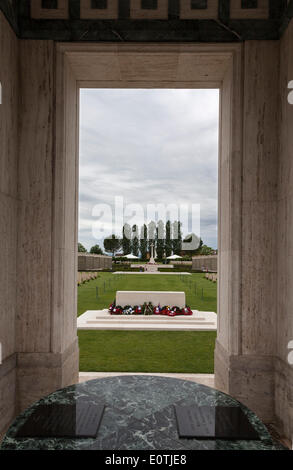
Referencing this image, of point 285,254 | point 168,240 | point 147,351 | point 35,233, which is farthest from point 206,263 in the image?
point 35,233

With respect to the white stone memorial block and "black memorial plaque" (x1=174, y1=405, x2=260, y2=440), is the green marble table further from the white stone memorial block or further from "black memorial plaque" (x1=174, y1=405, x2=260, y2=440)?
the white stone memorial block

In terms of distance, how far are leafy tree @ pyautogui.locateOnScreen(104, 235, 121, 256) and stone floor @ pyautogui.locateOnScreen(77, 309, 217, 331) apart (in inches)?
2728

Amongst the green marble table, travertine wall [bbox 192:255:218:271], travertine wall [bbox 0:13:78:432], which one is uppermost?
travertine wall [bbox 0:13:78:432]

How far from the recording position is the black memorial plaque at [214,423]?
250 cm

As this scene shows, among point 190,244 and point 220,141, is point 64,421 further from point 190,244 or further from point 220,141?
point 190,244

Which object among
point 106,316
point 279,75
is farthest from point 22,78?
point 106,316

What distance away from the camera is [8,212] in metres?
4.79

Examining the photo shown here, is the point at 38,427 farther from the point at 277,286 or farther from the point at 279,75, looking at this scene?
the point at 279,75

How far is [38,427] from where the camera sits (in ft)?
8.53

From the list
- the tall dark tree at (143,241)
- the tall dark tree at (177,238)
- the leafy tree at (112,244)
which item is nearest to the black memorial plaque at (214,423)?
the tall dark tree at (177,238)

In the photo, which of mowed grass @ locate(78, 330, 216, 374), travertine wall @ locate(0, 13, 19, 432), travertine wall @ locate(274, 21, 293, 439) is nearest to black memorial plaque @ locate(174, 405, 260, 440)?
travertine wall @ locate(274, 21, 293, 439)

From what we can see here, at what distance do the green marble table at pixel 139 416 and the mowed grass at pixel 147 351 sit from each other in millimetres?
3793

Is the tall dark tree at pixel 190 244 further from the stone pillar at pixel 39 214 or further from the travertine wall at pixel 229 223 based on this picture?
the stone pillar at pixel 39 214

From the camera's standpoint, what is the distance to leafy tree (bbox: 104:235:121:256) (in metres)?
81.9
